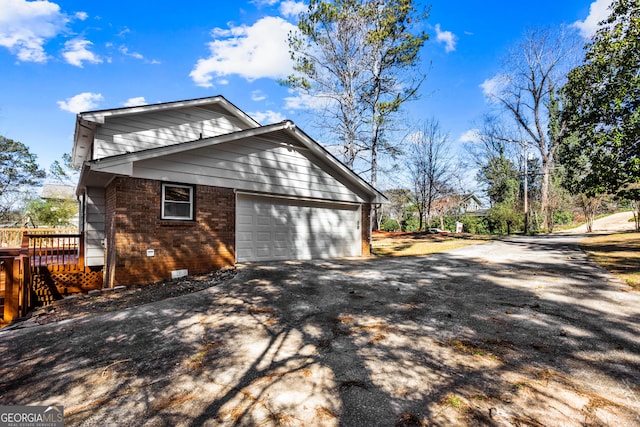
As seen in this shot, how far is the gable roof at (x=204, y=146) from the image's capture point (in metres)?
6.87

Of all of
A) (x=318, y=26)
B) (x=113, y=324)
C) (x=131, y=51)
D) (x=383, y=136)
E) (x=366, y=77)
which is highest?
(x=318, y=26)

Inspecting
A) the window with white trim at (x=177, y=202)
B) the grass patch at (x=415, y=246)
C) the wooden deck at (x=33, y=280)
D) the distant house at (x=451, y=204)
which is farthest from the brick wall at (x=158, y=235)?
the distant house at (x=451, y=204)

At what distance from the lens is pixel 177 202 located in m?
7.98

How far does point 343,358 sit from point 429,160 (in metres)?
24.6

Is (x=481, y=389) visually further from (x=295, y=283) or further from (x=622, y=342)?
(x=295, y=283)

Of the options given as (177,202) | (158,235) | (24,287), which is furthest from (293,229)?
(24,287)

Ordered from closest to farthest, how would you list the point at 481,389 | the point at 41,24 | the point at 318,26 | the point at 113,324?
the point at 481,389
the point at 113,324
the point at 41,24
the point at 318,26

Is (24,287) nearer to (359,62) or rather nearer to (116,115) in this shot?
(116,115)

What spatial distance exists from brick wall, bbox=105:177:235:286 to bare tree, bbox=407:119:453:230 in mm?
19939

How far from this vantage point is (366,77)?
795 inches

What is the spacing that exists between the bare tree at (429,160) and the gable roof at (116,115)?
56.2ft

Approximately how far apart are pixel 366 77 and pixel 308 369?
814 inches

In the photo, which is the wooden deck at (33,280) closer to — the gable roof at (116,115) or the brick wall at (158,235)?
the brick wall at (158,235)

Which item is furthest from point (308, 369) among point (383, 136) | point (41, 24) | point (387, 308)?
point (383, 136)
